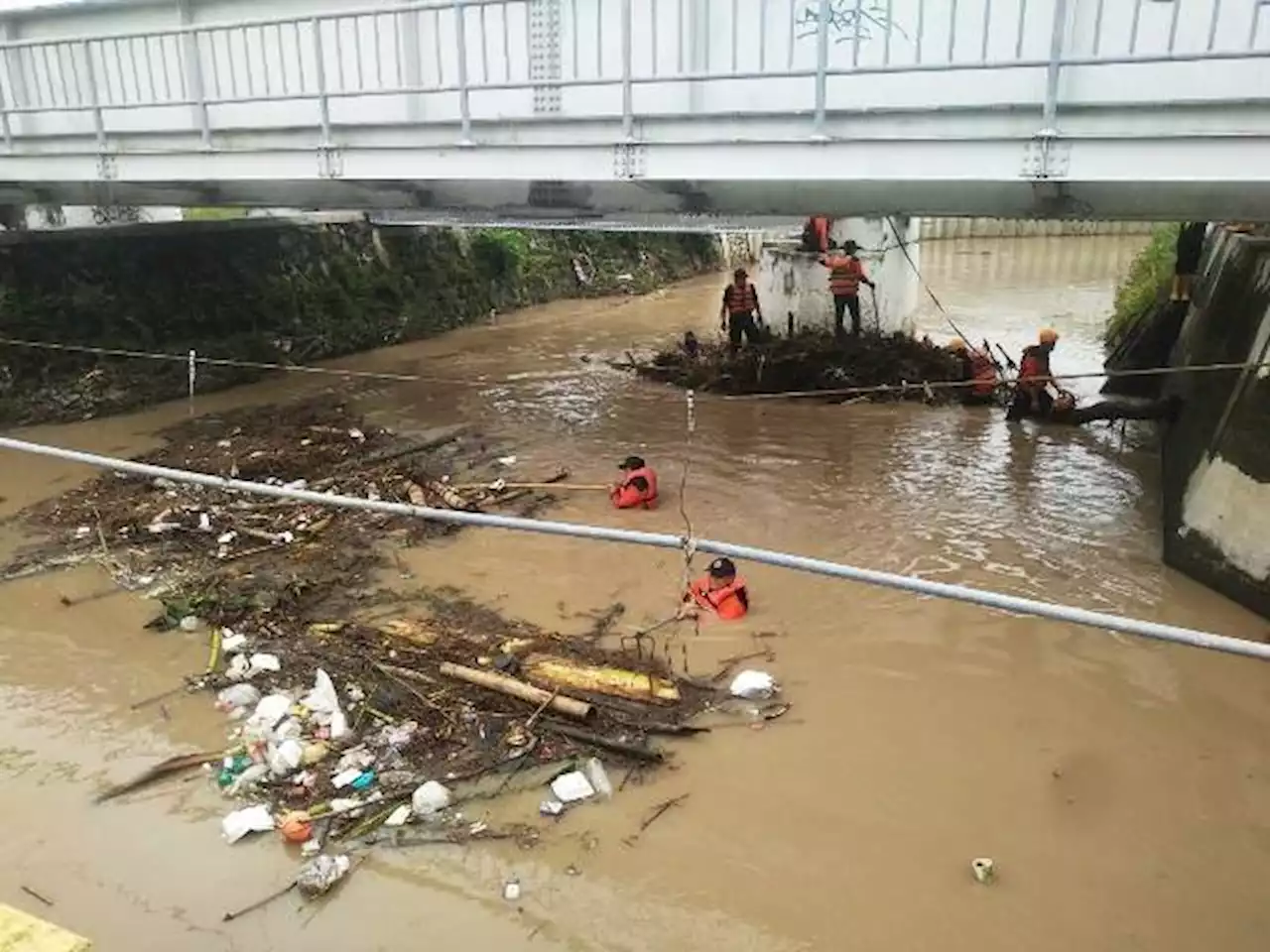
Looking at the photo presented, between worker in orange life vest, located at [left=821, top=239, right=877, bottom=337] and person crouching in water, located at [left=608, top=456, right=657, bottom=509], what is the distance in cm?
593

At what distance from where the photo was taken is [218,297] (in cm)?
1678

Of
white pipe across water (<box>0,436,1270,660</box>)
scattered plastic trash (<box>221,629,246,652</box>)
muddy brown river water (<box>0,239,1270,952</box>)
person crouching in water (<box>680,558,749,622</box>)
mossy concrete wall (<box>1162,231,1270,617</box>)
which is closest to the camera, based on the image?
white pipe across water (<box>0,436,1270,660</box>)

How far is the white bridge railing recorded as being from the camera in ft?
21.4

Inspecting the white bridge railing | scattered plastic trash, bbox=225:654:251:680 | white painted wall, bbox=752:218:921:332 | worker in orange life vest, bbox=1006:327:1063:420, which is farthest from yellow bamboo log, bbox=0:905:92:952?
white painted wall, bbox=752:218:921:332

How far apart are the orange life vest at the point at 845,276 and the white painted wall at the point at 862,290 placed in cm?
49

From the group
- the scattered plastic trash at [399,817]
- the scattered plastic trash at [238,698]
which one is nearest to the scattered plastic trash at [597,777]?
the scattered plastic trash at [399,817]

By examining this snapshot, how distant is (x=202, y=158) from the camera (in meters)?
10.7

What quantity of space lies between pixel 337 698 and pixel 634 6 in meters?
6.43

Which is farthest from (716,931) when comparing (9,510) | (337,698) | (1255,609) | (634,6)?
(9,510)

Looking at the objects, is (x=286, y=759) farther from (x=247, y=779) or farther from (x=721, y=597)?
(x=721, y=597)

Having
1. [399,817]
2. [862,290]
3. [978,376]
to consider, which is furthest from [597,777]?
[862,290]

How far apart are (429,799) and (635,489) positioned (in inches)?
199

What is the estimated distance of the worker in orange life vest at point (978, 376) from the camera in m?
13.8

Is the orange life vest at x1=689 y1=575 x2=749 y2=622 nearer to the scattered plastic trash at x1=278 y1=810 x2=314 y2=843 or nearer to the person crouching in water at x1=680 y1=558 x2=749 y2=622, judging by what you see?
the person crouching in water at x1=680 y1=558 x2=749 y2=622
